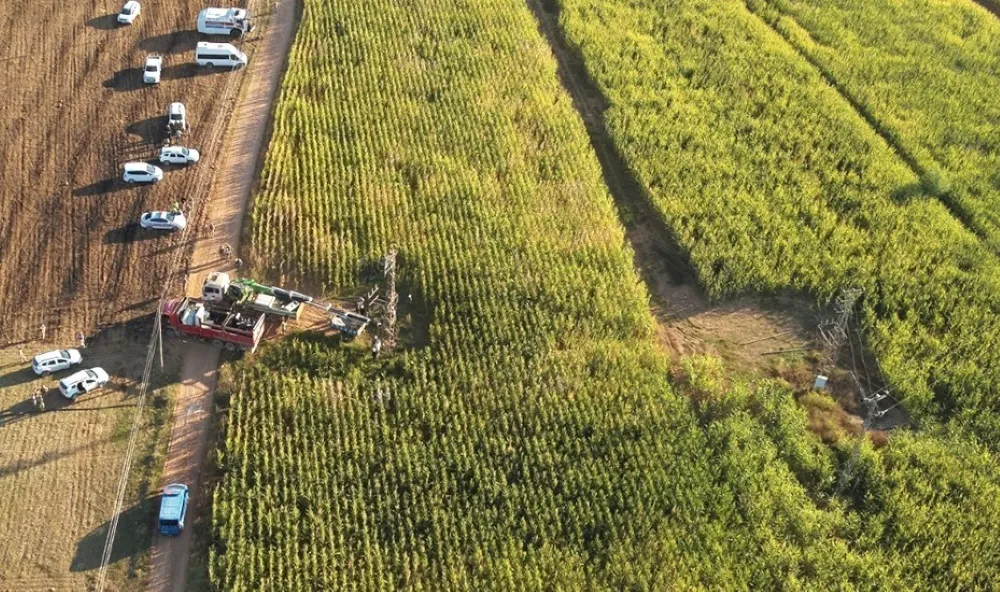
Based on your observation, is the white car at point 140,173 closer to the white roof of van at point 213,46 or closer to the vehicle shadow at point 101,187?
the vehicle shadow at point 101,187

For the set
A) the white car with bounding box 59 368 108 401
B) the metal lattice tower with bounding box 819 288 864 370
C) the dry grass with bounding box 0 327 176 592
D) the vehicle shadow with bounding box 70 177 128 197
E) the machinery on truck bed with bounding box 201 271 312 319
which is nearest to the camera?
the dry grass with bounding box 0 327 176 592

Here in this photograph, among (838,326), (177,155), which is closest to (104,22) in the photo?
(177,155)

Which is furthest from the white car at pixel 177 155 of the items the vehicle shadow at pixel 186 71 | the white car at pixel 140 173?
the vehicle shadow at pixel 186 71

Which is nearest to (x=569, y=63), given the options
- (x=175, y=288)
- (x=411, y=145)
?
(x=411, y=145)

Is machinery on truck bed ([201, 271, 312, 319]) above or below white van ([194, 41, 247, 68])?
below

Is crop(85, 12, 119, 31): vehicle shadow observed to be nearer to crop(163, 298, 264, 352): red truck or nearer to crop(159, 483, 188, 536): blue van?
crop(163, 298, 264, 352): red truck

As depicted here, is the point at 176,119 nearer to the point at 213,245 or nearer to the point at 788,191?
the point at 213,245

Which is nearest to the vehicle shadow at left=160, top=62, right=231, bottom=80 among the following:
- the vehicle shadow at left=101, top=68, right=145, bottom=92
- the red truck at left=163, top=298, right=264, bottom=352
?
the vehicle shadow at left=101, top=68, right=145, bottom=92
